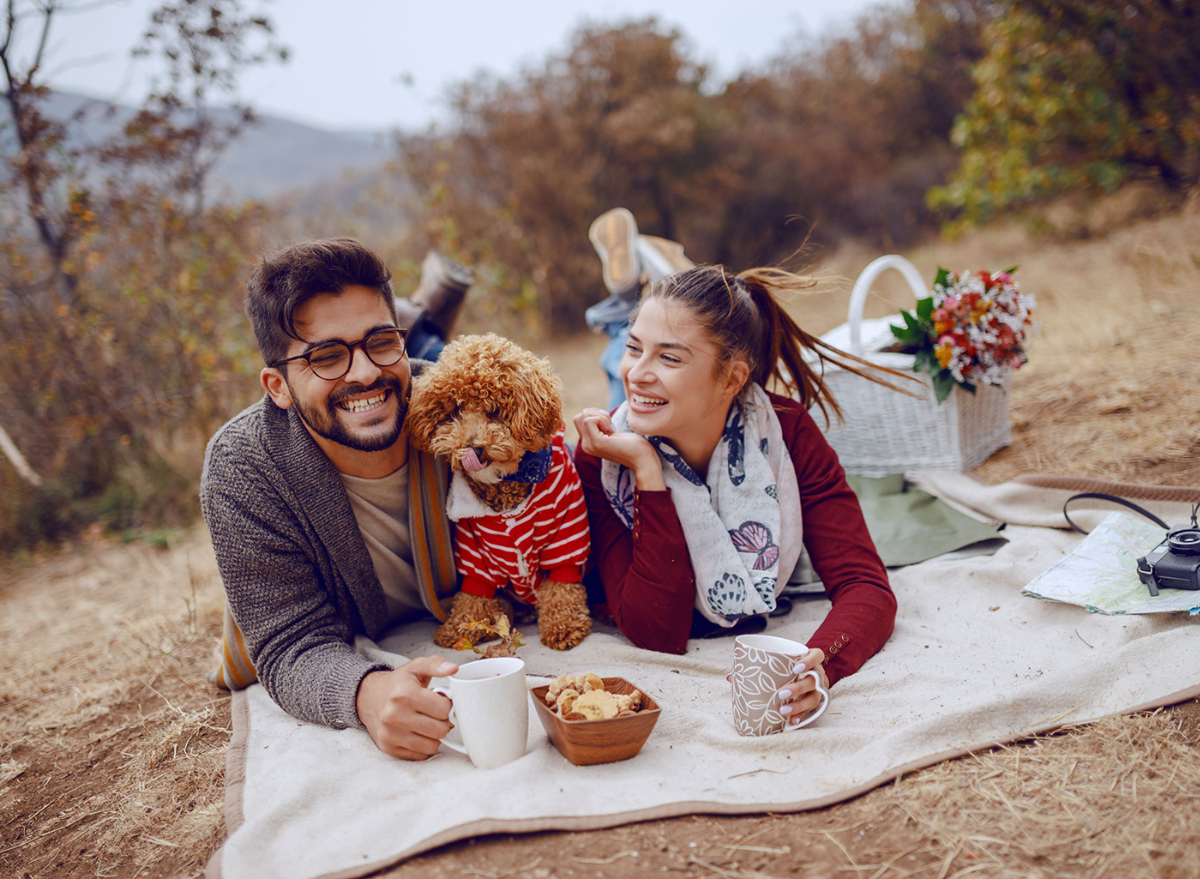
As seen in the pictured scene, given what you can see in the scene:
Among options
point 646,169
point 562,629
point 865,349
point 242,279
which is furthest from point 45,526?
point 646,169

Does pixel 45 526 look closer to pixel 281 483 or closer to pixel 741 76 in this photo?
pixel 281 483

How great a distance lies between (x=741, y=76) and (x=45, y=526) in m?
12.5

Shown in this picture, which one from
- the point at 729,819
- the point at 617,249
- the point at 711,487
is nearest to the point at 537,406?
the point at 711,487

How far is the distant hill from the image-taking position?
6.33m

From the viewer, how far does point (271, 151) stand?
37.1 feet

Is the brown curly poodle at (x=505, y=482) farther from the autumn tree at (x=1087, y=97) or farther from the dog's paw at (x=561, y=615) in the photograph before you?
the autumn tree at (x=1087, y=97)

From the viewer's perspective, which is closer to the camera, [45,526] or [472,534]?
[472,534]

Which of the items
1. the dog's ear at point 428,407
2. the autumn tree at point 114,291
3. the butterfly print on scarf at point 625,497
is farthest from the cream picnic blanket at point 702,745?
the autumn tree at point 114,291

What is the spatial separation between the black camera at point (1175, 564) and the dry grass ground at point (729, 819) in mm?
515

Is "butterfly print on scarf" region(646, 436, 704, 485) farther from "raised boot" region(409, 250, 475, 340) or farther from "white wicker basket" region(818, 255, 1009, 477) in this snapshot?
"raised boot" region(409, 250, 475, 340)

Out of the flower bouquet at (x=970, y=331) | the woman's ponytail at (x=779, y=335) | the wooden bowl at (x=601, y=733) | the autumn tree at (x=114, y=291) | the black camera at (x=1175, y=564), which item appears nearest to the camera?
the wooden bowl at (x=601, y=733)

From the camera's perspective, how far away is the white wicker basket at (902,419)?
3963mm

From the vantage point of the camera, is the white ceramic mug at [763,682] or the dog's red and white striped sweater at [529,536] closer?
the white ceramic mug at [763,682]

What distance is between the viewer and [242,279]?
6984mm
